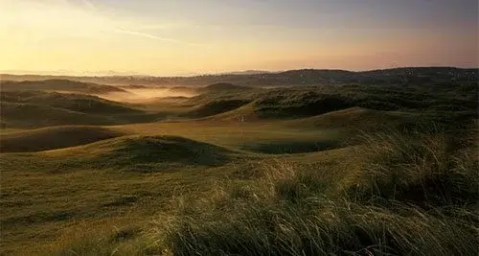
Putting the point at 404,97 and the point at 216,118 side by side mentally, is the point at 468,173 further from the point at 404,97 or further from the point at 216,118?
the point at 404,97

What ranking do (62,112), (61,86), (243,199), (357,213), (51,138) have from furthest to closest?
(61,86) < (62,112) < (51,138) < (243,199) < (357,213)

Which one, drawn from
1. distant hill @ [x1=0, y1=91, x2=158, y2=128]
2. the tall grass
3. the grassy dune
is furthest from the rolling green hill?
the tall grass

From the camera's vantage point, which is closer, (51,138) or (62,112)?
(51,138)

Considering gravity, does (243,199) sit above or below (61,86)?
above

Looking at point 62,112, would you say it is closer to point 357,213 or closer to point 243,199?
point 243,199

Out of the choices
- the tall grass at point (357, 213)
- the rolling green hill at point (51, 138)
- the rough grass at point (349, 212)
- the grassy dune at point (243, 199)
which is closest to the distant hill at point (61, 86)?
the rolling green hill at point (51, 138)

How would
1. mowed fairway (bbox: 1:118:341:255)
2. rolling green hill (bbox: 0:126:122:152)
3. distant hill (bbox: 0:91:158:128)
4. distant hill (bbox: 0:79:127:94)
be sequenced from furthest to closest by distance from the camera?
distant hill (bbox: 0:79:127:94), distant hill (bbox: 0:91:158:128), rolling green hill (bbox: 0:126:122:152), mowed fairway (bbox: 1:118:341:255)

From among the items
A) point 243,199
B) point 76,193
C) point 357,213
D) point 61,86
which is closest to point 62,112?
point 76,193

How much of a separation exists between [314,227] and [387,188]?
2.72m

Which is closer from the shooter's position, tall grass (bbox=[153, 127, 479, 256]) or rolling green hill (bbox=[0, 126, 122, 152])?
tall grass (bbox=[153, 127, 479, 256])

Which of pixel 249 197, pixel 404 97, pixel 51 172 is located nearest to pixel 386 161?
pixel 249 197

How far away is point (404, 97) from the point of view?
74438 mm

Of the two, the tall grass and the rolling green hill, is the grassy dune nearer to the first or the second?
the tall grass

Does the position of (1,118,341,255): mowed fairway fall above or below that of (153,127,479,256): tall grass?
below
